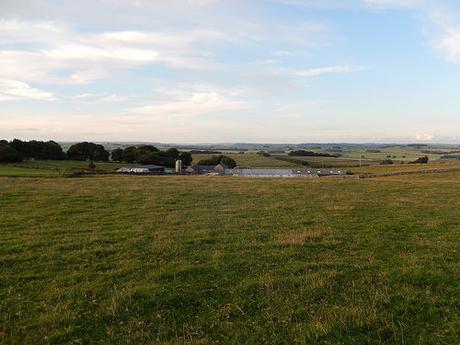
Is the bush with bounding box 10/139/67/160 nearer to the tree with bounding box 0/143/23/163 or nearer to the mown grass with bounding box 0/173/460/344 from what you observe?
the tree with bounding box 0/143/23/163

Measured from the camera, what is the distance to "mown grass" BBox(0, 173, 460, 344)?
656cm

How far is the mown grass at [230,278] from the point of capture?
21.5 feet

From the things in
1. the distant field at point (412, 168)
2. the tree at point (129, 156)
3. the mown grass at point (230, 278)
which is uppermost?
the tree at point (129, 156)

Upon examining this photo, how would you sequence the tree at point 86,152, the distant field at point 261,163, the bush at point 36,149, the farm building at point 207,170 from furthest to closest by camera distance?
the tree at point 86,152 < the distant field at point 261,163 < the bush at point 36,149 < the farm building at point 207,170

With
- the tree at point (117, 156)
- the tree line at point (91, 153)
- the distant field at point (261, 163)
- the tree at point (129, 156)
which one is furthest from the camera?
the tree at point (117, 156)

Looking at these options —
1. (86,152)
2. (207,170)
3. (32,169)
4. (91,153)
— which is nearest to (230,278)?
(32,169)

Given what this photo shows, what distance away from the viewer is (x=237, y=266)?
9797 millimetres

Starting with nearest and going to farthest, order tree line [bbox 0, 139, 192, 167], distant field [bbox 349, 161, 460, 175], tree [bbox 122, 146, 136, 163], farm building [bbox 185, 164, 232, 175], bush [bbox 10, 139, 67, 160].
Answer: distant field [bbox 349, 161, 460, 175]
farm building [bbox 185, 164, 232, 175]
bush [bbox 10, 139, 67, 160]
tree line [bbox 0, 139, 192, 167]
tree [bbox 122, 146, 136, 163]

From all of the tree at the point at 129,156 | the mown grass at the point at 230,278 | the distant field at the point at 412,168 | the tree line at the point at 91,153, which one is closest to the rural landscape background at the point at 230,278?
the mown grass at the point at 230,278

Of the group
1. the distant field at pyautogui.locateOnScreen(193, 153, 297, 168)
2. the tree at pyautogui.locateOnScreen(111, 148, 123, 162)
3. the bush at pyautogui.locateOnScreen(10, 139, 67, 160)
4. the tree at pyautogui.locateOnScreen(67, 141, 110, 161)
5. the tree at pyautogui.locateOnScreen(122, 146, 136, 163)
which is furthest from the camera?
the tree at pyautogui.locateOnScreen(111, 148, 123, 162)

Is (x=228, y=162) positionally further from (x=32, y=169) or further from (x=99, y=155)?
(x=32, y=169)

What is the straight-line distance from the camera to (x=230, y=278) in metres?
8.88

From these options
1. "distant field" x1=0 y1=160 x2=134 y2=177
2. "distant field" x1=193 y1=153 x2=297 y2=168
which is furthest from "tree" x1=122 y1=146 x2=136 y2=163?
"distant field" x1=0 y1=160 x2=134 y2=177

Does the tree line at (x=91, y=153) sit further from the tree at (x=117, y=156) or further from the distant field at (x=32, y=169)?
the distant field at (x=32, y=169)
